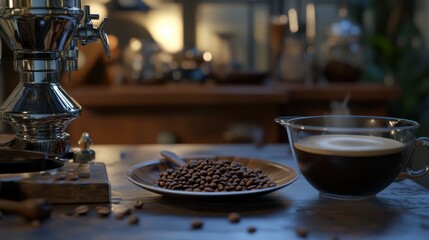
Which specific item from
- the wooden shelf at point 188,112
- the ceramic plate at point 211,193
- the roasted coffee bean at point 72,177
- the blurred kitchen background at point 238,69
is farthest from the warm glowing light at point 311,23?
the roasted coffee bean at point 72,177

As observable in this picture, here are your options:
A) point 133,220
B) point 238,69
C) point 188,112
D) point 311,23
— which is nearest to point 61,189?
point 133,220

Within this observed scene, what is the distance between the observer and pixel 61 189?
0.86m

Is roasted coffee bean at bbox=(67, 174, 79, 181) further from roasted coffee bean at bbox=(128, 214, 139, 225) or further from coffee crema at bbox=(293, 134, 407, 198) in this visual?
coffee crema at bbox=(293, 134, 407, 198)

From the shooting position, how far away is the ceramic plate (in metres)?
0.83

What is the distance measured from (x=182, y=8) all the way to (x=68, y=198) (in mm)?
3070

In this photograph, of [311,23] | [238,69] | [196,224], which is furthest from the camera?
[311,23]

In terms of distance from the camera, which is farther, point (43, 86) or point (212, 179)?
point (43, 86)

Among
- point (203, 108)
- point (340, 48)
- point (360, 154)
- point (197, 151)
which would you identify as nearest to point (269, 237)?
point (360, 154)

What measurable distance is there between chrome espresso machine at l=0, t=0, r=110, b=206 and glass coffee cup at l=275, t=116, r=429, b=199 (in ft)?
1.01

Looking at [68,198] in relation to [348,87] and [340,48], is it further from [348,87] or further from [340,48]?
[340,48]

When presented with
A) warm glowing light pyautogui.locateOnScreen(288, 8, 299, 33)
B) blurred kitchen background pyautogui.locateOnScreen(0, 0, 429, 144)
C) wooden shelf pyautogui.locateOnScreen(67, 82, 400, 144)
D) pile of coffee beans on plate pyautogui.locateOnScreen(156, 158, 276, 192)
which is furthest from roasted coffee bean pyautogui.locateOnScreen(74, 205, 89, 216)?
warm glowing light pyautogui.locateOnScreen(288, 8, 299, 33)

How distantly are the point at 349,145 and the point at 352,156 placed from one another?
30 millimetres

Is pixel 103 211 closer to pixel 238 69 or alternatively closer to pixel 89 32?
pixel 89 32

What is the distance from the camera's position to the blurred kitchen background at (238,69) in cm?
241
